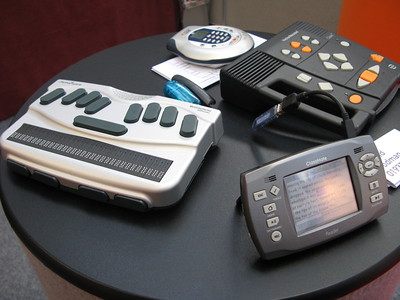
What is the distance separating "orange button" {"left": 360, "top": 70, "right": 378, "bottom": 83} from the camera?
2.00 ft

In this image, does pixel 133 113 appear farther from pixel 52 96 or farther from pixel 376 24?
pixel 376 24

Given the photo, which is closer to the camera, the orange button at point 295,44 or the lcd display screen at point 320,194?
the lcd display screen at point 320,194

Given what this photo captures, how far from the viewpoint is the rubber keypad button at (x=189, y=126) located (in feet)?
1.67

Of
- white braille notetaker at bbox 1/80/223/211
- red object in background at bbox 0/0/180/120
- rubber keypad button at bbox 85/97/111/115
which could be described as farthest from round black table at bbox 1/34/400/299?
red object in background at bbox 0/0/180/120

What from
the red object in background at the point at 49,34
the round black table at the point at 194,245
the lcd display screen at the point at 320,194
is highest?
the lcd display screen at the point at 320,194

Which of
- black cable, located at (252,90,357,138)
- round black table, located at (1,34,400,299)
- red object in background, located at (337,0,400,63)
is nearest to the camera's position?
round black table, located at (1,34,400,299)

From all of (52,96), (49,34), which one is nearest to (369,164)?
(52,96)

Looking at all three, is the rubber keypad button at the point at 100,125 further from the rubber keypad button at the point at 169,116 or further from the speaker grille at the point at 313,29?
the speaker grille at the point at 313,29

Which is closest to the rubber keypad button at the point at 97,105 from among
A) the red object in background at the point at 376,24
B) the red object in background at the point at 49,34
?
the red object in background at the point at 376,24

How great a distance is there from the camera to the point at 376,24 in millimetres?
884

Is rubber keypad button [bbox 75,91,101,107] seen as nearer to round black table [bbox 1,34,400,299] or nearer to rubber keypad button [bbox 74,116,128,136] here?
rubber keypad button [bbox 74,116,128,136]

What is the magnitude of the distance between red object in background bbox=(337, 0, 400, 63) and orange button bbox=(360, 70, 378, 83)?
31cm

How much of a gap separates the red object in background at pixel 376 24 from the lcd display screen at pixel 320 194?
0.57 metres

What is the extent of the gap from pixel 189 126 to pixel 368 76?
32 cm
